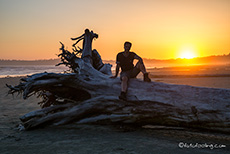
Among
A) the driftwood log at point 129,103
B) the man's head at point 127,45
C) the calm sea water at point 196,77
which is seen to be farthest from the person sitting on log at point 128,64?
the calm sea water at point 196,77

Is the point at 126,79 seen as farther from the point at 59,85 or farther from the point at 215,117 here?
the point at 215,117

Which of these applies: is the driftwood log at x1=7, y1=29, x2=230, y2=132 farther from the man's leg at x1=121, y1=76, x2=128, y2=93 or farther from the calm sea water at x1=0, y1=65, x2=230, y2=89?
the calm sea water at x1=0, y1=65, x2=230, y2=89

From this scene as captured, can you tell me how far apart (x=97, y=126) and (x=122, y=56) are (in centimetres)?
196

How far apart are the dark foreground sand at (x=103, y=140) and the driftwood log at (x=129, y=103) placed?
232 mm

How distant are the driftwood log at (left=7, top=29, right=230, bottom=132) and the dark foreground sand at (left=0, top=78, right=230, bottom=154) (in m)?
0.23

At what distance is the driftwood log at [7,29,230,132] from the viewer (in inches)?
173

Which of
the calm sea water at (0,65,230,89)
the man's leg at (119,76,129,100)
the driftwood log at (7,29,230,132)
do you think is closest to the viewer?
the driftwood log at (7,29,230,132)

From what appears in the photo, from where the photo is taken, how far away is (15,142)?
13.2 feet

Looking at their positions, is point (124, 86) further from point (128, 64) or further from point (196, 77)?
point (196, 77)

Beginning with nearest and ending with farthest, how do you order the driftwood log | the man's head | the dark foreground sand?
1. the dark foreground sand
2. the driftwood log
3. the man's head

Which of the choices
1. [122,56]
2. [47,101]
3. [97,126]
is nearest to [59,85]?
[47,101]

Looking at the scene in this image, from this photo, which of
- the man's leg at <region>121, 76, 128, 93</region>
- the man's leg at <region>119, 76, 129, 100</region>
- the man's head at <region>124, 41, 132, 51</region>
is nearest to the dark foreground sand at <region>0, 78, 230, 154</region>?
the man's leg at <region>119, 76, 129, 100</region>

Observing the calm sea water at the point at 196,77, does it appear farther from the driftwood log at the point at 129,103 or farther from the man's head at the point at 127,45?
the man's head at the point at 127,45

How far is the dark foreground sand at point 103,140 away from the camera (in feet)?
11.3
